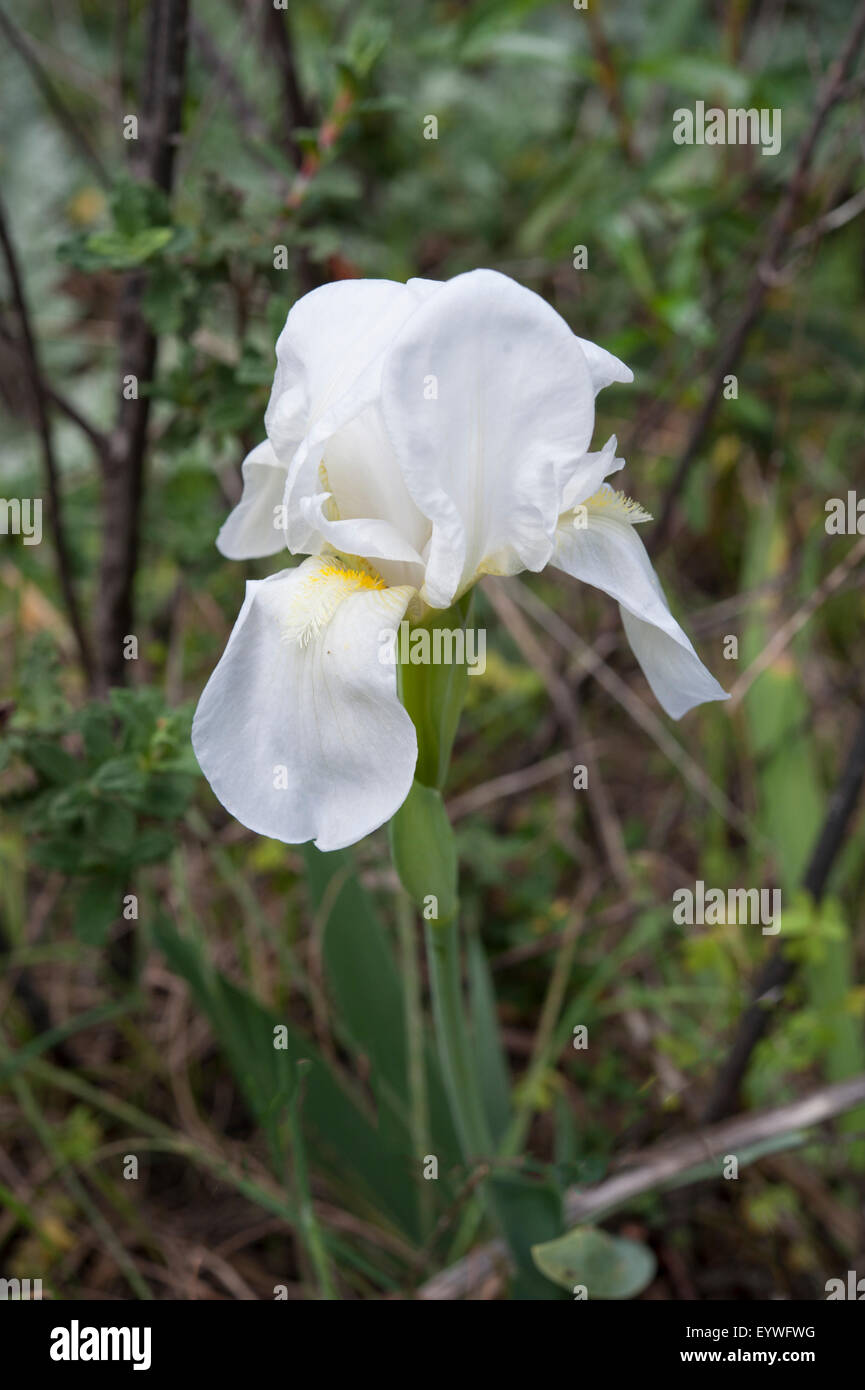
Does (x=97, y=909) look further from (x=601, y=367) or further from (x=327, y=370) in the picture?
(x=601, y=367)

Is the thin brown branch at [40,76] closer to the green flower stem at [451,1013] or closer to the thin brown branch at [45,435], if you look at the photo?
the thin brown branch at [45,435]

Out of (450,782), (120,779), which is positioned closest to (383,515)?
(120,779)

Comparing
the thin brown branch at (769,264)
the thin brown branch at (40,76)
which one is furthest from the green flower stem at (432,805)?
the thin brown branch at (40,76)

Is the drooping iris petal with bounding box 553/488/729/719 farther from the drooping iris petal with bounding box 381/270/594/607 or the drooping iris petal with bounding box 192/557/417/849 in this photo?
the drooping iris petal with bounding box 192/557/417/849

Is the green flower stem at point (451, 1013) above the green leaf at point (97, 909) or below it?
below

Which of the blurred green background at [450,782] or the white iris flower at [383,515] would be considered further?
the blurred green background at [450,782]

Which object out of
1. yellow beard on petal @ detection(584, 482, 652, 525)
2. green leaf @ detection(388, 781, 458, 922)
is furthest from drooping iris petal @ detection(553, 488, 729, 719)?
green leaf @ detection(388, 781, 458, 922)
